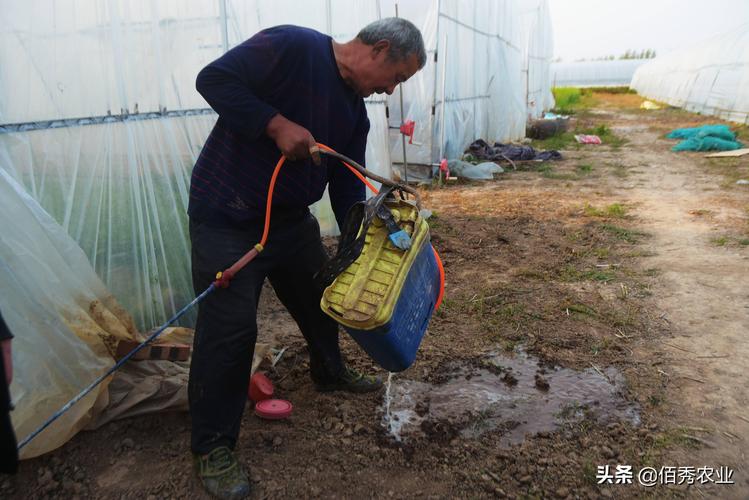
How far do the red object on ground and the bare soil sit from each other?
91 millimetres

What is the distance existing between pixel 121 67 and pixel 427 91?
5807 millimetres

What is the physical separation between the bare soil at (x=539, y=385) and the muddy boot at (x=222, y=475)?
0.07 m

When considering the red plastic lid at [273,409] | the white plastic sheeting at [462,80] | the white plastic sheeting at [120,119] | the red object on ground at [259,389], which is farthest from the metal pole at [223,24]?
the white plastic sheeting at [462,80]

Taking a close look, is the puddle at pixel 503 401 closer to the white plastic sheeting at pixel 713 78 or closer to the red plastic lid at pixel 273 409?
the red plastic lid at pixel 273 409

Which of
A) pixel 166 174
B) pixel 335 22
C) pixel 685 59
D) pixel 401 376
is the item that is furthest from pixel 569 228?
pixel 685 59

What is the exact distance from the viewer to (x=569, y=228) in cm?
550

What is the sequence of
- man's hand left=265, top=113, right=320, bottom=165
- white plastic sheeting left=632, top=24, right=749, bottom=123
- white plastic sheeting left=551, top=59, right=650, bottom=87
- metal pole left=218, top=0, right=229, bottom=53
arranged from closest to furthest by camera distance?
1. man's hand left=265, top=113, right=320, bottom=165
2. metal pole left=218, top=0, right=229, bottom=53
3. white plastic sheeting left=632, top=24, right=749, bottom=123
4. white plastic sheeting left=551, top=59, right=650, bottom=87

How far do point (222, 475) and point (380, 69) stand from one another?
155cm

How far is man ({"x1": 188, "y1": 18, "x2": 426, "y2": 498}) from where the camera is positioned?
5.97 ft

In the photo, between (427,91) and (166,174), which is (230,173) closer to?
(166,174)

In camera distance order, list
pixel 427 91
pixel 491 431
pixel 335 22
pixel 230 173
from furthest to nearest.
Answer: pixel 427 91 < pixel 335 22 < pixel 491 431 < pixel 230 173

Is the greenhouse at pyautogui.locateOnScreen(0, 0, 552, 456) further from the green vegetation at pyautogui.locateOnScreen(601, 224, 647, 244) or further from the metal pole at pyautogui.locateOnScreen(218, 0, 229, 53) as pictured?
the green vegetation at pyautogui.locateOnScreen(601, 224, 647, 244)

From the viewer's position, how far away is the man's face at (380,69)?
1.93m

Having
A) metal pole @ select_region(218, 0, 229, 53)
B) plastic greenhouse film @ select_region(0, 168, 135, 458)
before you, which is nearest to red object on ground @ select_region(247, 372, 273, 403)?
plastic greenhouse film @ select_region(0, 168, 135, 458)
